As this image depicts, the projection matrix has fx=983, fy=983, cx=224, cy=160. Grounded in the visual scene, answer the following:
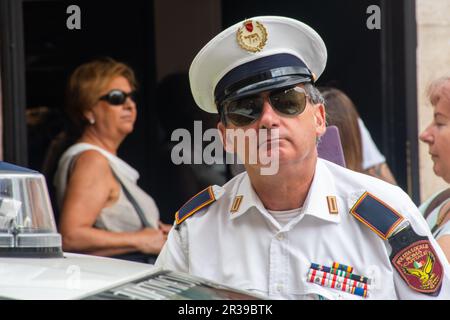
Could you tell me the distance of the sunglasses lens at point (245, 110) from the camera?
9.77 ft

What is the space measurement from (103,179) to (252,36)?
2.52 meters

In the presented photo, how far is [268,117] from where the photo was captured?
294cm

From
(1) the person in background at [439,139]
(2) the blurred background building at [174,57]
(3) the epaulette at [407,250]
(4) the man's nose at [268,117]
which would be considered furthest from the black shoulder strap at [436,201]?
(2) the blurred background building at [174,57]

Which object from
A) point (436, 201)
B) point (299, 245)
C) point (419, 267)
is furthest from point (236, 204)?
point (436, 201)

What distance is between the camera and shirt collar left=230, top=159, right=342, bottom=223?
2902mm

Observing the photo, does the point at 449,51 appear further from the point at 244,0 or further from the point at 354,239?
the point at 354,239

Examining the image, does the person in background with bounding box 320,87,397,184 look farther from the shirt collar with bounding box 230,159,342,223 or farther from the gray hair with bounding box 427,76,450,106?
the shirt collar with bounding box 230,159,342,223

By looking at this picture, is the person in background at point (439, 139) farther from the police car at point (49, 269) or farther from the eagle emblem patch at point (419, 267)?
the police car at point (49, 269)

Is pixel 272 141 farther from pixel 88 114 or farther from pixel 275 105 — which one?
pixel 88 114

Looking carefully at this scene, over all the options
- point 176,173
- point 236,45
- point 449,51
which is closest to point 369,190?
point 236,45

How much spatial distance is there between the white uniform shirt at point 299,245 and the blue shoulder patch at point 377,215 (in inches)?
1.2

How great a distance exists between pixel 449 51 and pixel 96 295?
3.83 m

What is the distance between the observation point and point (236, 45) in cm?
312

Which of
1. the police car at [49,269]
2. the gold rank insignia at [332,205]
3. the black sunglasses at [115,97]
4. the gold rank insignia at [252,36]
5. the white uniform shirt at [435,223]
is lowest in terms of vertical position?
the white uniform shirt at [435,223]
